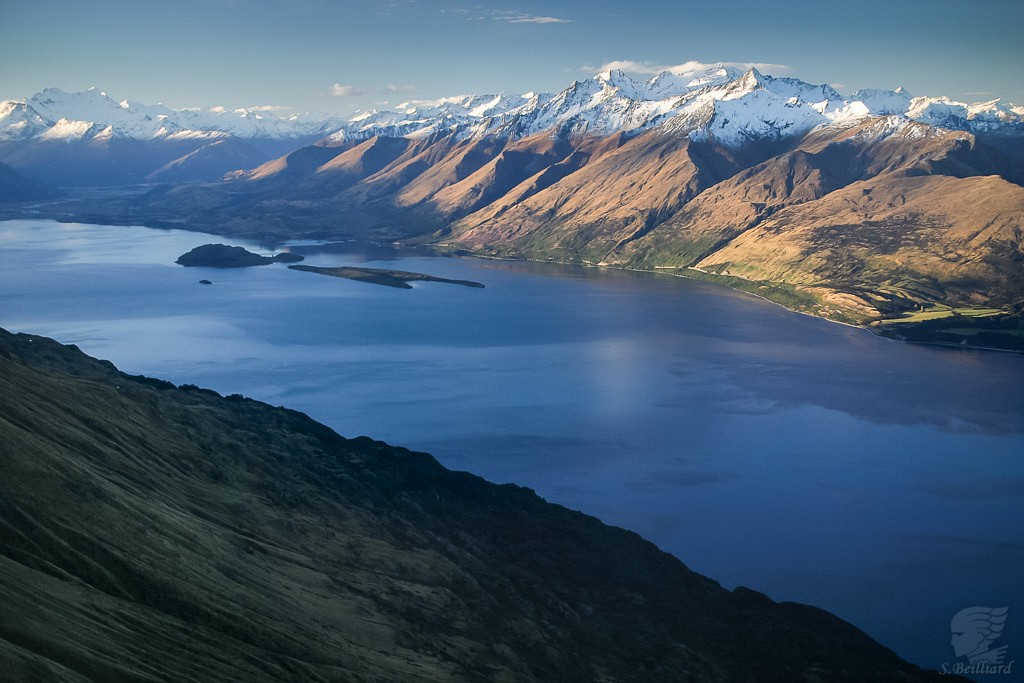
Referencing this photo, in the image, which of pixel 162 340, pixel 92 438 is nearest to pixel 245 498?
pixel 92 438

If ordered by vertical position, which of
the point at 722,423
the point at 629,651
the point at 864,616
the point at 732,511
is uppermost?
the point at 722,423

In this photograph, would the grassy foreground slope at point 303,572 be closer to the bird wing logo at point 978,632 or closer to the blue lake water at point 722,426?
the bird wing logo at point 978,632

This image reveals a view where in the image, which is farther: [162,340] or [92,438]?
[162,340]

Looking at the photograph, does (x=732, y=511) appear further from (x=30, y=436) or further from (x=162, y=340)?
(x=162, y=340)

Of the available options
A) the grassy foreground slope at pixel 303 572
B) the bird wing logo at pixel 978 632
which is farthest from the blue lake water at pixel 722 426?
the grassy foreground slope at pixel 303 572

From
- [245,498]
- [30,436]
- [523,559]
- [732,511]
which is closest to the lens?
[30,436]
